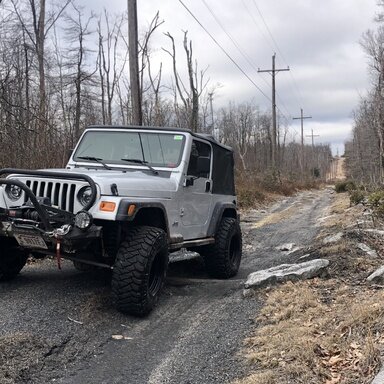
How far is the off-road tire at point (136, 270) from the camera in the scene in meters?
4.92

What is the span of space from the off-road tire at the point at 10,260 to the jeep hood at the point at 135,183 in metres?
1.31

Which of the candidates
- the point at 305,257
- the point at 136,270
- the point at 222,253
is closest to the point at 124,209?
the point at 136,270

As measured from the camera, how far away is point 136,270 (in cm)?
492

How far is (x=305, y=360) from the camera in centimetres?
373

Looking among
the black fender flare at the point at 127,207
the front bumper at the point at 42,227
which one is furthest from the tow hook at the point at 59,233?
the black fender flare at the point at 127,207

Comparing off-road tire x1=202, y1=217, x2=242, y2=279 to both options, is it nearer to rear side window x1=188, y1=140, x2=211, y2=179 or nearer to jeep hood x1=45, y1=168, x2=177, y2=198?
rear side window x1=188, y1=140, x2=211, y2=179

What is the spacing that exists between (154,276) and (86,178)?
1470mm

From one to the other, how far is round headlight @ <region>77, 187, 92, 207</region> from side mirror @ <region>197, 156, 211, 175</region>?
1945 millimetres

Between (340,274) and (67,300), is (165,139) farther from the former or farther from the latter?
(340,274)

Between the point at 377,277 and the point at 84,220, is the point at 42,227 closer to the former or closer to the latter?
the point at 84,220

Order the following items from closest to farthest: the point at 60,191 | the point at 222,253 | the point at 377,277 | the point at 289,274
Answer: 1. the point at 60,191
2. the point at 377,277
3. the point at 289,274
4. the point at 222,253

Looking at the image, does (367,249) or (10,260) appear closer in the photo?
(10,260)

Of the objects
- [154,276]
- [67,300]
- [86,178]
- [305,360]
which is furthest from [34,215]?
[305,360]

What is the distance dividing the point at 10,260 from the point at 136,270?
6.72 ft
